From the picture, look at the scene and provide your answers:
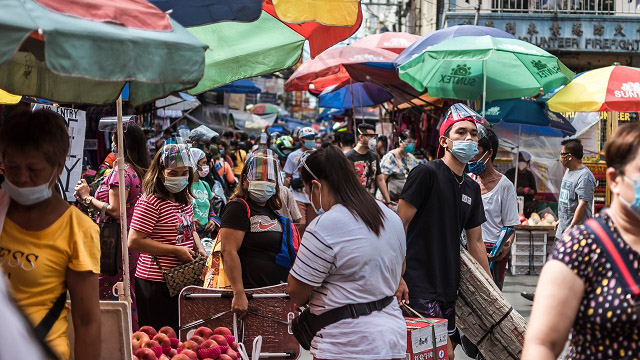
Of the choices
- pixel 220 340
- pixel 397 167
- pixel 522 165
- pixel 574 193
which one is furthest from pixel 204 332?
pixel 522 165

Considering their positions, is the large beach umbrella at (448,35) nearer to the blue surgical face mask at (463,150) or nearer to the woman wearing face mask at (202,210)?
the woman wearing face mask at (202,210)

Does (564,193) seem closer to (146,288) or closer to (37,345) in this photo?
(146,288)

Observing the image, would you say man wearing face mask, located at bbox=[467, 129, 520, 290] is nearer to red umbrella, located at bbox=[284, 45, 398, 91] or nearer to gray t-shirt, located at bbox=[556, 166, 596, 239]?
gray t-shirt, located at bbox=[556, 166, 596, 239]

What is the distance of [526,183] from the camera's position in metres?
16.1

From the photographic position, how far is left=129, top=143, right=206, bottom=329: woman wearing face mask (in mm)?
6387

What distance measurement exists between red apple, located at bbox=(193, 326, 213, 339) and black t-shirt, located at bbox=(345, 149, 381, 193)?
300 inches

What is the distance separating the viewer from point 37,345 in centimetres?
185

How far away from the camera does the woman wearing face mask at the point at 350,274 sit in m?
4.21

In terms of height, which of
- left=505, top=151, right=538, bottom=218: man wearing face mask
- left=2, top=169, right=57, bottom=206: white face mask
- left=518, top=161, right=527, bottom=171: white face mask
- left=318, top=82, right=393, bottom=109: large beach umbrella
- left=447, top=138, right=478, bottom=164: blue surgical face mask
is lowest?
left=505, top=151, right=538, bottom=218: man wearing face mask

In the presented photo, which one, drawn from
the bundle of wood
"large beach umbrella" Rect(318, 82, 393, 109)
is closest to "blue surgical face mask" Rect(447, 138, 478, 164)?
the bundle of wood

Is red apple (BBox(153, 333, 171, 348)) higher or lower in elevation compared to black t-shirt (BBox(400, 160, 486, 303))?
lower

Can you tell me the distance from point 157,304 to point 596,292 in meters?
4.25

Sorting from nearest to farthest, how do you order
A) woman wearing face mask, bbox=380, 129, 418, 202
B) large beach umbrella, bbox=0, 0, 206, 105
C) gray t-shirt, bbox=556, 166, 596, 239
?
large beach umbrella, bbox=0, 0, 206, 105
gray t-shirt, bbox=556, 166, 596, 239
woman wearing face mask, bbox=380, 129, 418, 202

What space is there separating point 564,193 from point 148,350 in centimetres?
756
